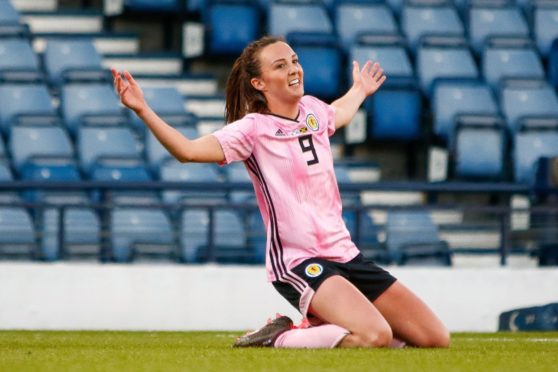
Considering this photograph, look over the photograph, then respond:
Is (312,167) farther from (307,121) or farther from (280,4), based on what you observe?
(280,4)

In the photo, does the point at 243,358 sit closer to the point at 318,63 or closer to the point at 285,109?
the point at 285,109

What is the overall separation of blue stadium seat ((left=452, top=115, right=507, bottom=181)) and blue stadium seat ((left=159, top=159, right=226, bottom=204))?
2.27 metres

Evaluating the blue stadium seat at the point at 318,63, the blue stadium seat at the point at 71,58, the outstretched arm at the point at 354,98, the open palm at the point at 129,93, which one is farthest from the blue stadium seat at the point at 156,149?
the open palm at the point at 129,93

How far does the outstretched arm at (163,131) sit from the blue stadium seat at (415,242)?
16.0 feet

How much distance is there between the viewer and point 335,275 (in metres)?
7.05

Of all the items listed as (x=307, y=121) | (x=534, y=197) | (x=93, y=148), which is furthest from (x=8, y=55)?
(x=307, y=121)

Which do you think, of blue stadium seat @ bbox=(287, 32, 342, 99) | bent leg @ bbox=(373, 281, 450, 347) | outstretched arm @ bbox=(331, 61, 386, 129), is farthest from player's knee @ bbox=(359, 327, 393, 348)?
blue stadium seat @ bbox=(287, 32, 342, 99)

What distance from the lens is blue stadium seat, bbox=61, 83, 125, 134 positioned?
13.3 metres

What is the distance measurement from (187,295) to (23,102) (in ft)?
10.5

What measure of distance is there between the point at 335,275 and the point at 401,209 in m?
4.67

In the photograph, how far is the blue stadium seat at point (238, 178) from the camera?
12.2 meters

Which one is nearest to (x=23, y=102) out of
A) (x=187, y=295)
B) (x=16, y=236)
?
(x=16, y=236)

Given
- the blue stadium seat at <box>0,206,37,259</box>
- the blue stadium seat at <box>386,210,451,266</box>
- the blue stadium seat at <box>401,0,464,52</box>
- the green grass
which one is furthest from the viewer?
the blue stadium seat at <box>401,0,464,52</box>

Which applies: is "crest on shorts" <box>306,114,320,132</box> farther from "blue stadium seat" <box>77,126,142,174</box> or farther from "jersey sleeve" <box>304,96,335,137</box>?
"blue stadium seat" <box>77,126,142,174</box>
